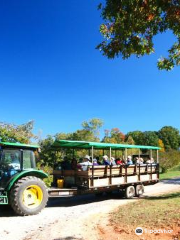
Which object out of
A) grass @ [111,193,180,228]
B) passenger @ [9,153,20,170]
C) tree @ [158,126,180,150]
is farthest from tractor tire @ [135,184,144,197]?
tree @ [158,126,180,150]

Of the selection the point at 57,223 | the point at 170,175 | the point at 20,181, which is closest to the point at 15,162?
the point at 20,181

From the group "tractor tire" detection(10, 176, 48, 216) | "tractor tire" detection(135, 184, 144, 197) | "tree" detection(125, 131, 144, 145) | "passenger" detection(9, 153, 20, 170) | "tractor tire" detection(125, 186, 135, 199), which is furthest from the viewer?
"tree" detection(125, 131, 144, 145)

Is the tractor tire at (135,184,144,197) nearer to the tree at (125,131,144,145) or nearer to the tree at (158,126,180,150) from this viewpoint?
the tree at (125,131,144,145)

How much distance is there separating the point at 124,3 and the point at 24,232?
6489mm

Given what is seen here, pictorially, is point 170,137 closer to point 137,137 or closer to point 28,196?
point 137,137

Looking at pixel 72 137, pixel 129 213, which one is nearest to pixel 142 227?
pixel 129 213

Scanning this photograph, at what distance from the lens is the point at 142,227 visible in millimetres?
7398

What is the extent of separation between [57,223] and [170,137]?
82086mm

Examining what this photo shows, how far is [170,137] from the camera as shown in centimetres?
8644

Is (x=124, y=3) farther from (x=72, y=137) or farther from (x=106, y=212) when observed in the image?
(x=72, y=137)

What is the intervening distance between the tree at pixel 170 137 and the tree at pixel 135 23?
8056 cm

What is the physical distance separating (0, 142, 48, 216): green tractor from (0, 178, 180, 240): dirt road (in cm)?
42

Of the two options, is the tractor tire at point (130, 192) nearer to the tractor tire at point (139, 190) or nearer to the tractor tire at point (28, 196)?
the tractor tire at point (139, 190)

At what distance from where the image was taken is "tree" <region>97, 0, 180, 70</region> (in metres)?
7.01
